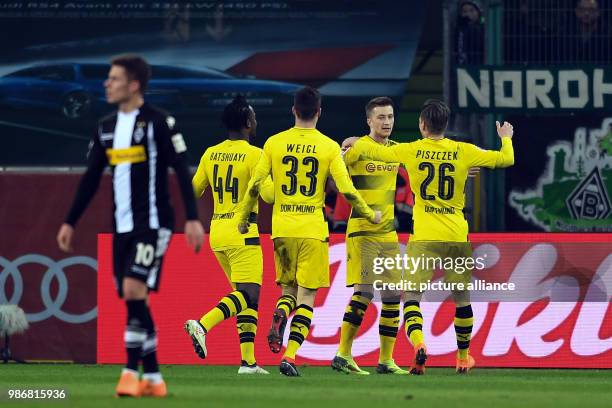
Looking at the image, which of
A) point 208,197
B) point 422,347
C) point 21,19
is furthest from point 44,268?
point 21,19

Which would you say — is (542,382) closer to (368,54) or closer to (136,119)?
(136,119)

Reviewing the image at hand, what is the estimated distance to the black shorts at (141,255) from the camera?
8.95 meters

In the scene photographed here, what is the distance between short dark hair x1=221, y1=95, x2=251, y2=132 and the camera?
40.3 ft

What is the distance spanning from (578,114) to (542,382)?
8247 millimetres

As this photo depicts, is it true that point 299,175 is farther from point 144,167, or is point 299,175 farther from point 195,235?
point 195,235

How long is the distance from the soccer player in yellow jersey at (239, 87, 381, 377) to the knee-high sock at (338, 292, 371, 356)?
0.64 meters

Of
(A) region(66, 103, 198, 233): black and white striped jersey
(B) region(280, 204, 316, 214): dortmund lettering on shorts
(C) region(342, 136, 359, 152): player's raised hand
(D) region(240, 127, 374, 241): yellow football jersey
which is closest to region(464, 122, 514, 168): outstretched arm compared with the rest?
(C) region(342, 136, 359, 152): player's raised hand

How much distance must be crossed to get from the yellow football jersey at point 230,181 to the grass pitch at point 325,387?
1.09m

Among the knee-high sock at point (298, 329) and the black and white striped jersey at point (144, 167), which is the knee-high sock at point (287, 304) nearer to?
the knee-high sock at point (298, 329)

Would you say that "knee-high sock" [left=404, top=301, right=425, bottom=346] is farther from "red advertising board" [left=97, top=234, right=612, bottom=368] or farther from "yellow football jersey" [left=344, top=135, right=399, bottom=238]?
"red advertising board" [left=97, top=234, right=612, bottom=368]

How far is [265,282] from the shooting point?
1383cm

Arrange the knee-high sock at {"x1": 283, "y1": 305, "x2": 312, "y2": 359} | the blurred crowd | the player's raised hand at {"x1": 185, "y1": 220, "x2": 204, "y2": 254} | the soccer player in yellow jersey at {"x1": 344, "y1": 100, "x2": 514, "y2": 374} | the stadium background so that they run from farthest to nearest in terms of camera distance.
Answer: the blurred crowd < the stadium background < the soccer player in yellow jersey at {"x1": 344, "y1": 100, "x2": 514, "y2": 374} < the knee-high sock at {"x1": 283, "y1": 305, "x2": 312, "y2": 359} < the player's raised hand at {"x1": 185, "y1": 220, "x2": 204, "y2": 254}

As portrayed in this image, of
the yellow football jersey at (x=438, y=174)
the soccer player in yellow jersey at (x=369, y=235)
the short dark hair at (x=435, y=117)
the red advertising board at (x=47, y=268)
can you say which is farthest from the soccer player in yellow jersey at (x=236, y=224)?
the red advertising board at (x=47, y=268)

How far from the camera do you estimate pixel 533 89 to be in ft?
61.4
